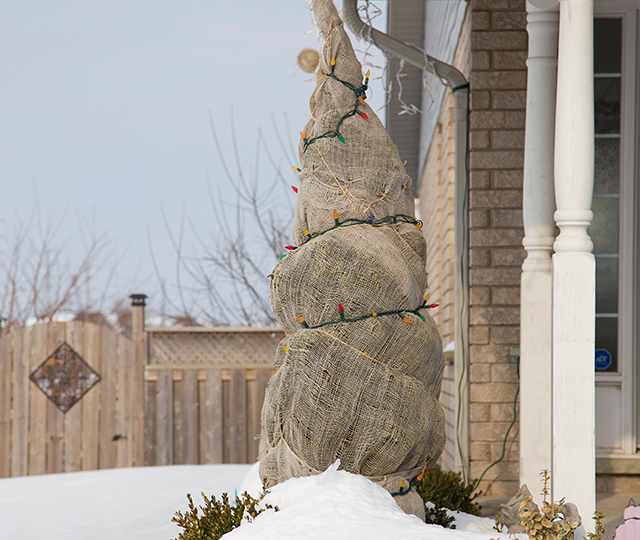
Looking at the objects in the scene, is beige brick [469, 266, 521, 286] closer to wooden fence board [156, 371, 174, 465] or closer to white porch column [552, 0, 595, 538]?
white porch column [552, 0, 595, 538]

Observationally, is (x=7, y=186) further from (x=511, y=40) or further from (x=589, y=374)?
(x=589, y=374)

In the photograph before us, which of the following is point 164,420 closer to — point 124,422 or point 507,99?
point 124,422

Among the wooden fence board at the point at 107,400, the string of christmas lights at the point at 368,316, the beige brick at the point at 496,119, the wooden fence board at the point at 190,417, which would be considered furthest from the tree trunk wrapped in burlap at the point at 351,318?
the wooden fence board at the point at 107,400

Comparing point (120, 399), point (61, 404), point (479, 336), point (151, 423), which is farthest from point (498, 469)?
point (61, 404)

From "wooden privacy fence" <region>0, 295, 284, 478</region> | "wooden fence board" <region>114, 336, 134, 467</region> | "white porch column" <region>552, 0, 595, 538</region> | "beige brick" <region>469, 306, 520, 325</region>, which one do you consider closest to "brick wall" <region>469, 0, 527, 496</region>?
"beige brick" <region>469, 306, 520, 325</region>

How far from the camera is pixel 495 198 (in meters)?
4.37

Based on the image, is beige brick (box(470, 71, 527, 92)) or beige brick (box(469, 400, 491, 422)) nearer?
beige brick (box(469, 400, 491, 422))

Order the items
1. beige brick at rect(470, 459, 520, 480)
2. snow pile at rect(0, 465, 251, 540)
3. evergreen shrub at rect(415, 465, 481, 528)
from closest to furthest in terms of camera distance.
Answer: evergreen shrub at rect(415, 465, 481, 528) < snow pile at rect(0, 465, 251, 540) < beige brick at rect(470, 459, 520, 480)

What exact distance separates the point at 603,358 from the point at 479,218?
1258 millimetres

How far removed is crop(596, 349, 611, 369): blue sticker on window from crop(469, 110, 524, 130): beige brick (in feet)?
5.48

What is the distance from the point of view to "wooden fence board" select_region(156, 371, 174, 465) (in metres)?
6.18

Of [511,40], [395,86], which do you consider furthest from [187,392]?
[395,86]

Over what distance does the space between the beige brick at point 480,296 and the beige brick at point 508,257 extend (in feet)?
0.70

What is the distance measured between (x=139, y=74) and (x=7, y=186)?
8.97 metres
